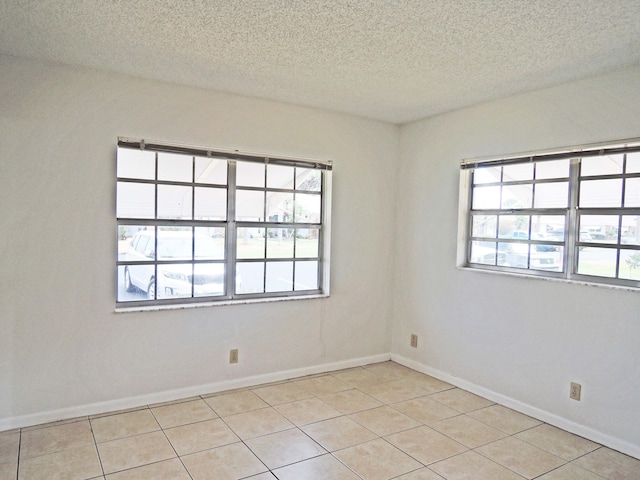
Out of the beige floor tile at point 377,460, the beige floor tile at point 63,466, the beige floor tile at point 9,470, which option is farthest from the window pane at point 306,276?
the beige floor tile at point 9,470

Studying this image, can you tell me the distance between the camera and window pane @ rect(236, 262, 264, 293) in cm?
373

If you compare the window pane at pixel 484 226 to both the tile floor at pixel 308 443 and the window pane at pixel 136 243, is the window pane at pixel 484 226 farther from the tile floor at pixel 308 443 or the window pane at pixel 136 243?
the window pane at pixel 136 243

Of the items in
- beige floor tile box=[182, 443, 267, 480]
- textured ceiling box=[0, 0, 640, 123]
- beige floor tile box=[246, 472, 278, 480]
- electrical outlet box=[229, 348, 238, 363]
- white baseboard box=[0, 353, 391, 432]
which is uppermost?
textured ceiling box=[0, 0, 640, 123]

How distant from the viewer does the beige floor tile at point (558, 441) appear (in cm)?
274

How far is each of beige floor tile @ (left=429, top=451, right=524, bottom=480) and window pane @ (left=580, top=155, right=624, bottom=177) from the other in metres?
2.04

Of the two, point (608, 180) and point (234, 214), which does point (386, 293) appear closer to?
point (234, 214)

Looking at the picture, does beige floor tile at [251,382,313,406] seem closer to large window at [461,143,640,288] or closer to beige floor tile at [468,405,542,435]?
beige floor tile at [468,405,542,435]

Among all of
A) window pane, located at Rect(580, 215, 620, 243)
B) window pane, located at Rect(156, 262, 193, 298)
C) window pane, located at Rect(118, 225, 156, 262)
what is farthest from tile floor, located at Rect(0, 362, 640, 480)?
window pane, located at Rect(580, 215, 620, 243)

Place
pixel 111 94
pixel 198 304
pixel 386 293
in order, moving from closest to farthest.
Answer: pixel 111 94
pixel 198 304
pixel 386 293

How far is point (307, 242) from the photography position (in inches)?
161

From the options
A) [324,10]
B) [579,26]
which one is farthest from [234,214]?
[579,26]

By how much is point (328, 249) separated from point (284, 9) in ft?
7.67

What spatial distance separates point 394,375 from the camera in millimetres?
4090

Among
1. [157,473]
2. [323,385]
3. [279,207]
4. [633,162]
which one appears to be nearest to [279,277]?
[279,207]
